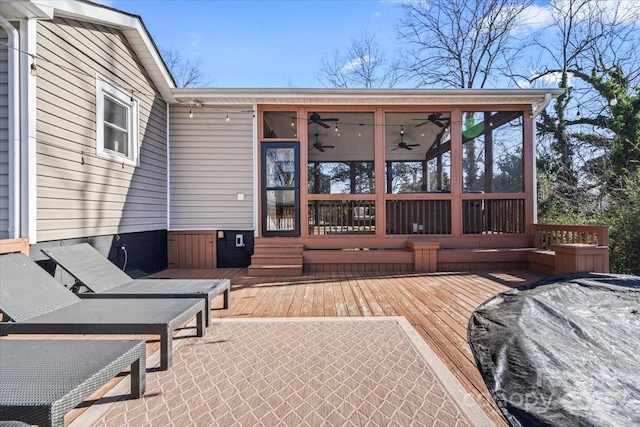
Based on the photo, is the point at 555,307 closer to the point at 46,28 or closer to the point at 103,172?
the point at 103,172

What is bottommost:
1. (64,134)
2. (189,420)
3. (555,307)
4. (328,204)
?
(189,420)

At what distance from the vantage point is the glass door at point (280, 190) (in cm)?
593

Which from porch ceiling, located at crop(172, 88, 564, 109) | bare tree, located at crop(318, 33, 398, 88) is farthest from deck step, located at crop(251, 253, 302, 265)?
bare tree, located at crop(318, 33, 398, 88)

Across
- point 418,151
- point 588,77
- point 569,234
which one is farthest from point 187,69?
point 569,234

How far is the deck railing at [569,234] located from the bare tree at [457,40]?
9389 millimetres

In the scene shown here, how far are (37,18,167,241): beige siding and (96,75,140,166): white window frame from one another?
74 mm

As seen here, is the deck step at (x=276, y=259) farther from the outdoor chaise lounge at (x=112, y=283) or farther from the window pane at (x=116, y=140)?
the window pane at (x=116, y=140)

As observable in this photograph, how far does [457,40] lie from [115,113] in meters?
13.2

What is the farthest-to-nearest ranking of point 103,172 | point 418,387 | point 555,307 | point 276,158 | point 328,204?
point 328,204 → point 276,158 → point 103,172 → point 555,307 → point 418,387

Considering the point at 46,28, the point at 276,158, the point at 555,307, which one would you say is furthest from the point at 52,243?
the point at 555,307

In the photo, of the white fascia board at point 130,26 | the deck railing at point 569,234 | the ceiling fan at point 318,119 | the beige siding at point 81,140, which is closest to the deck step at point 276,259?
the beige siding at point 81,140

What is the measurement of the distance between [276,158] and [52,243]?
3.62 metres

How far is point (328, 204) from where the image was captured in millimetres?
6422

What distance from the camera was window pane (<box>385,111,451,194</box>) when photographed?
7.42 metres
